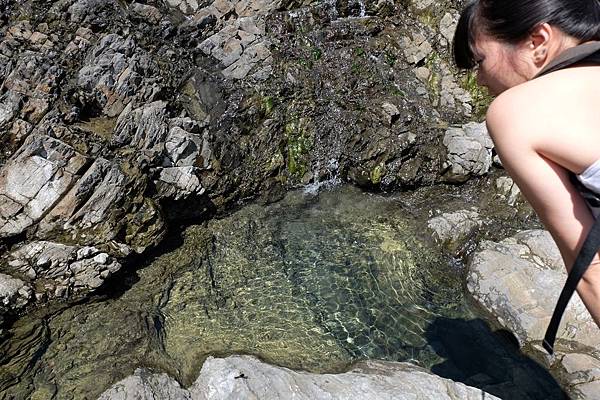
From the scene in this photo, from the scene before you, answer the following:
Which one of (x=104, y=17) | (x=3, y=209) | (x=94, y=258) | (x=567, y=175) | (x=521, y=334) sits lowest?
(x=521, y=334)

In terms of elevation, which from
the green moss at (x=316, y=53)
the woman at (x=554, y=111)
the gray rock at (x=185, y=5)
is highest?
the woman at (x=554, y=111)

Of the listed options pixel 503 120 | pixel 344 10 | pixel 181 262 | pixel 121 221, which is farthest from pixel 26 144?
pixel 344 10

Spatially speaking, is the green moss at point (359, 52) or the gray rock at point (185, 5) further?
the gray rock at point (185, 5)

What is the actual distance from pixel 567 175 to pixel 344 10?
41.1 feet

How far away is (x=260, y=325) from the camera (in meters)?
7.53

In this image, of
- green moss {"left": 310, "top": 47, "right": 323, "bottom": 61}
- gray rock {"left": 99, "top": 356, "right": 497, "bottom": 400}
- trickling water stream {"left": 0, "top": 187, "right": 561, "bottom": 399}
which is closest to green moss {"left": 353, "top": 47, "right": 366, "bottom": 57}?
green moss {"left": 310, "top": 47, "right": 323, "bottom": 61}

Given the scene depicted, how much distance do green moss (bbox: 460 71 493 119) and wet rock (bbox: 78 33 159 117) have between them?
7.69 m

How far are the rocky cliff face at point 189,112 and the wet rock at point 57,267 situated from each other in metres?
0.02

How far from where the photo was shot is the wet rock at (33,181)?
305 inches

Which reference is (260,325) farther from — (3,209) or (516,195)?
(516,195)

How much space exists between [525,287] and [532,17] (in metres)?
7.06

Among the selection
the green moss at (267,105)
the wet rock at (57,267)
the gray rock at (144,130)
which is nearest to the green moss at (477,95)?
the green moss at (267,105)

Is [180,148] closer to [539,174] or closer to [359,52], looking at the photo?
[359,52]

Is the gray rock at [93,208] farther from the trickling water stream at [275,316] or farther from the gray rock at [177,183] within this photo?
the trickling water stream at [275,316]
